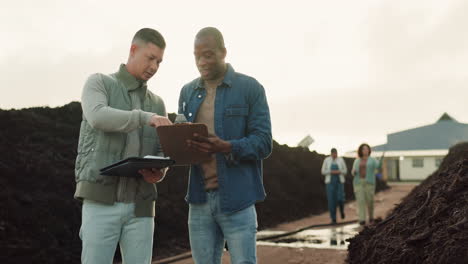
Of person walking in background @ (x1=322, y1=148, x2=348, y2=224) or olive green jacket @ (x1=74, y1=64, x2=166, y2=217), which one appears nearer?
olive green jacket @ (x1=74, y1=64, x2=166, y2=217)

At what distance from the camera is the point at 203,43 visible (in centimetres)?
287

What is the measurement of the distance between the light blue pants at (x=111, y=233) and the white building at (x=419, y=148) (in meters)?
45.7

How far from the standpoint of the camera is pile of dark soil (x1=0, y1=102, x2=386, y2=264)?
734 cm

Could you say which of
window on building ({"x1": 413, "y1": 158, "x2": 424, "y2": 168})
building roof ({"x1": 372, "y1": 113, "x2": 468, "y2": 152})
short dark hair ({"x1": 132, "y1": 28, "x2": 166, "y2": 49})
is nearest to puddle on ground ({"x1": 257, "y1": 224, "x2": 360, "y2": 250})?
short dark hair ({"x1": 132, "y1": 28, "x2": 166, "y2": 49})

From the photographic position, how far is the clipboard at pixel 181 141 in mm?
2555

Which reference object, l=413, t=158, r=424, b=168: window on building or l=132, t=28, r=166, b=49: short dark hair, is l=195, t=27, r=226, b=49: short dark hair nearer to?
l=132, t=28, r=166, b=49: short dark hair

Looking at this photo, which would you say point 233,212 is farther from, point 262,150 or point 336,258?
point 336,258

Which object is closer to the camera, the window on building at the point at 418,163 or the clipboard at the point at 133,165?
the clipboard at the point at 133,165

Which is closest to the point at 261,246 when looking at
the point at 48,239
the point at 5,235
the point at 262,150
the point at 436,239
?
the point at 48,239

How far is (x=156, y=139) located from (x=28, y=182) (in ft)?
22.1

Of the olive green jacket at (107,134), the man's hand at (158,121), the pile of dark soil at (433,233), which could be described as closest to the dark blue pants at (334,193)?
the pile of dark soil at (433,233)

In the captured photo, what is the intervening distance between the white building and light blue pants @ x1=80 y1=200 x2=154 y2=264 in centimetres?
4573

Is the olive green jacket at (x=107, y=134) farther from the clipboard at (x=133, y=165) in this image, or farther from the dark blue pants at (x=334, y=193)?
the dark blue pants at (x=334, y=193)

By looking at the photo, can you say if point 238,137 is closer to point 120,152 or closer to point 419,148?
point 120,152
